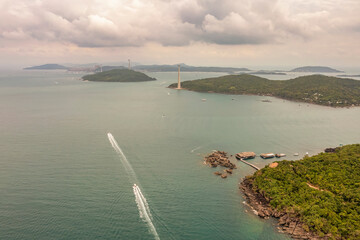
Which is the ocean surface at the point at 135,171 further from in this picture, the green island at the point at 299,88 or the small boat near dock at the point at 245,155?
the green island at the point at 299,88

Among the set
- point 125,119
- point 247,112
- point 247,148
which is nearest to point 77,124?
point 125,119

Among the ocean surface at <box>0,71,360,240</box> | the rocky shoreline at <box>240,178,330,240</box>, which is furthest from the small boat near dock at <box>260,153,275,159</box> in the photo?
the rocky shoreline at <box>240,178,330,240</box>

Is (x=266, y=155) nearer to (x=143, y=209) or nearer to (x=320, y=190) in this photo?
(x=320, y=190)

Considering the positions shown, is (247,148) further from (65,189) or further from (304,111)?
(304,111)

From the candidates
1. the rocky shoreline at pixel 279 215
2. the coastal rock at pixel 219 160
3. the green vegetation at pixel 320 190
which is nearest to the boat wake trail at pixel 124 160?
the coastal rock at pixel 219 160

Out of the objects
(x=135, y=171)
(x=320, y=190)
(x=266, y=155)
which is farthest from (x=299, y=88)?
(x=135, y=171)

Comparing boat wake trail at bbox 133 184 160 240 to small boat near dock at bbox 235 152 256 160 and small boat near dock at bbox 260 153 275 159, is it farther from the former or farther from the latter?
small boat near dock at bbox 260 153 275 159
